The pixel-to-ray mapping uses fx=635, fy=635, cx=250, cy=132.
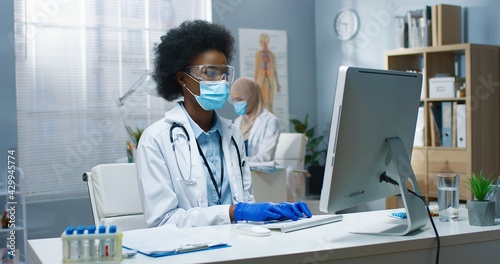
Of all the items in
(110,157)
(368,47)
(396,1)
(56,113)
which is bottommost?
(110,157)

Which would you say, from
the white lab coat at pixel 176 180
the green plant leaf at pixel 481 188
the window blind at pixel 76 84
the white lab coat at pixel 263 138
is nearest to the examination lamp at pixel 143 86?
the window blind at pixel 76 84

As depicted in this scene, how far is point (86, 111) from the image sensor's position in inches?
202

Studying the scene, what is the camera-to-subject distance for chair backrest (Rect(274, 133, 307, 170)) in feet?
17.1

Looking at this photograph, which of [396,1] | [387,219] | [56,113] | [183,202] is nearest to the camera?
[387,219]

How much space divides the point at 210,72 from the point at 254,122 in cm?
276

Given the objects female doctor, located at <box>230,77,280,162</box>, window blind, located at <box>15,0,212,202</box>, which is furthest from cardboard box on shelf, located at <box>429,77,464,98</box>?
window blind, located at <box>15,0,212,202</box>

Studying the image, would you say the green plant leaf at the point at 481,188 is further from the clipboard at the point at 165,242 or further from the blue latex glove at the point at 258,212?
the clipboard at the point at 165,242

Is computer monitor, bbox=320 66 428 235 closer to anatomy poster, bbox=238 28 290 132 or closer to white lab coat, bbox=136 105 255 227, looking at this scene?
white lab coat, bbox=136 105 255 227

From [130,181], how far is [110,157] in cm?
293

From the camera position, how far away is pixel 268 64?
6176 mm

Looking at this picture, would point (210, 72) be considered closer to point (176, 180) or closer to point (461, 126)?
point (176, 180)

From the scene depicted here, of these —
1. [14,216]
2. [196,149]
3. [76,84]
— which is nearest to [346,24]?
[76,84]

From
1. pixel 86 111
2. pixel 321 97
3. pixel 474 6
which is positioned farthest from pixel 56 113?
pixel 474 6

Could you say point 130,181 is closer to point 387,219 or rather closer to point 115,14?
point 387,219
